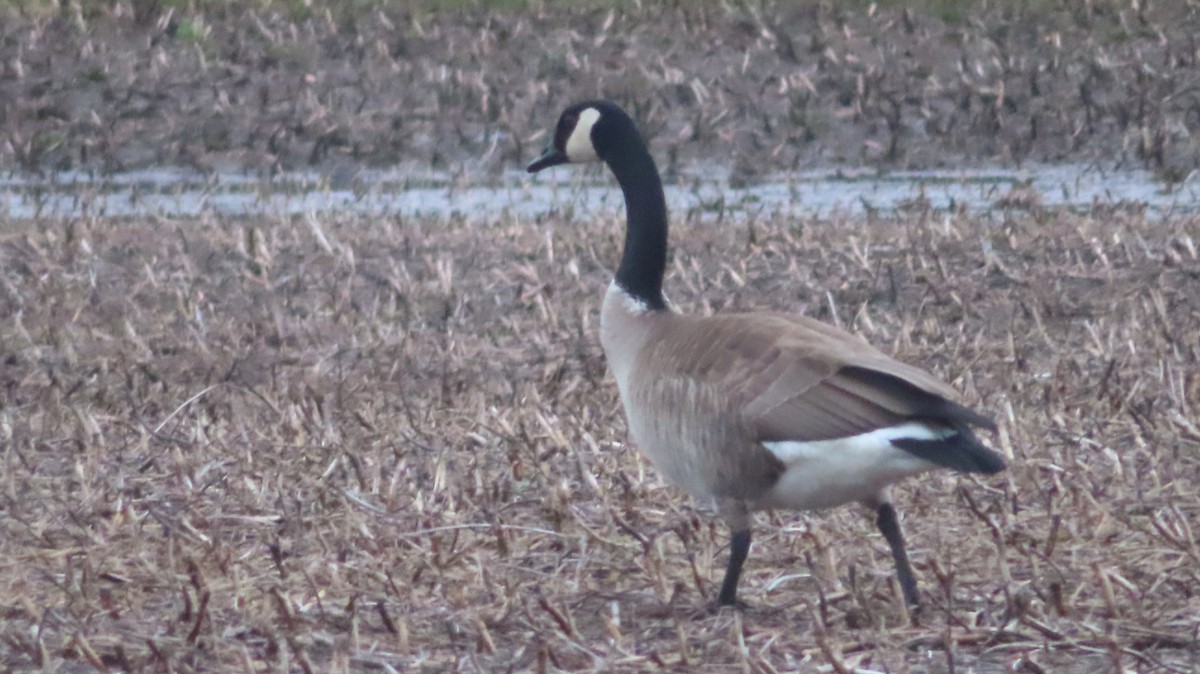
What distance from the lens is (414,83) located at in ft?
45.3

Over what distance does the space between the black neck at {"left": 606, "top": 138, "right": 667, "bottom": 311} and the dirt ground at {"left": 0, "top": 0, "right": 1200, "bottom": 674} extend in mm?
583

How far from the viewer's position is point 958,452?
4.25 metres

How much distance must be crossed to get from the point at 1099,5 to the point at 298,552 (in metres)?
11.3

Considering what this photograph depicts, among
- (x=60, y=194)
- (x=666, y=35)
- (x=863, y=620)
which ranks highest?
(x=863, y=620)

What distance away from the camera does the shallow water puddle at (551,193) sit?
10.8 metres

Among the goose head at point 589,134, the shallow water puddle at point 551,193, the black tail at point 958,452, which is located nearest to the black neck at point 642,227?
the goose head at point 589,134

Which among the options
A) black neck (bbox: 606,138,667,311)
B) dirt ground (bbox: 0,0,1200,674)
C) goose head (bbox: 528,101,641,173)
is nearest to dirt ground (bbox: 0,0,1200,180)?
dirt ground (bbox: 0,0,1200,674)

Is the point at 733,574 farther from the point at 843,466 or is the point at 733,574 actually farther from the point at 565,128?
the point at 565,128

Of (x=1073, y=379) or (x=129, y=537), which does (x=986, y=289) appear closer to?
→ (x=1073, y=379)

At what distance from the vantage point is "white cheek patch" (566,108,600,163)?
5.97 m

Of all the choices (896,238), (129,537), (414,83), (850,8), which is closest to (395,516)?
(129,537)

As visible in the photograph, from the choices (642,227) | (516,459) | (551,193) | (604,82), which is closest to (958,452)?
(642,227)

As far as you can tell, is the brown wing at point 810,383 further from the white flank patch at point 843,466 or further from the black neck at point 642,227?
the black neck at point 642,227

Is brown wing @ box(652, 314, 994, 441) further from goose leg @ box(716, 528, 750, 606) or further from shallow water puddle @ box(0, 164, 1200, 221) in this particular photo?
shallow water puddle @ box(0, 164, 1200, 221)
